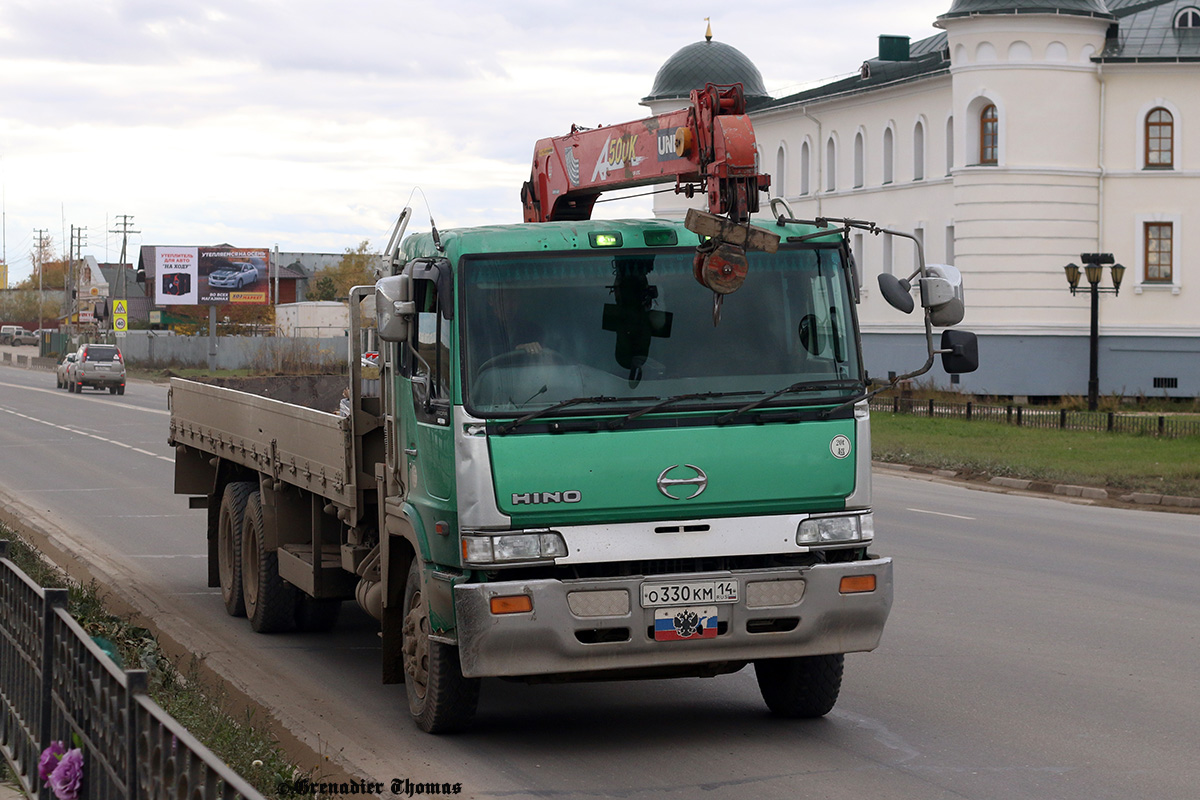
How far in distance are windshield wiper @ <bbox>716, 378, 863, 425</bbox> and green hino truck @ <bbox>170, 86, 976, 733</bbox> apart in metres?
0.01

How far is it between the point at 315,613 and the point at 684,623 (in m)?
4.63

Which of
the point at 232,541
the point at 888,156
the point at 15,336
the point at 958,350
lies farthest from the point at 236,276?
the point at 958,350

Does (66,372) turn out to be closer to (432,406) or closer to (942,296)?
(432,406)

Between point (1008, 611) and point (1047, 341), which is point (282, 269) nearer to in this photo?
point (1047, 341)

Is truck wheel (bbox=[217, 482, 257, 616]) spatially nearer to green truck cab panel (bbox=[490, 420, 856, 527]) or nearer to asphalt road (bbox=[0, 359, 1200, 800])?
asphalt road (bbox=[0, 359, 1200, 800])

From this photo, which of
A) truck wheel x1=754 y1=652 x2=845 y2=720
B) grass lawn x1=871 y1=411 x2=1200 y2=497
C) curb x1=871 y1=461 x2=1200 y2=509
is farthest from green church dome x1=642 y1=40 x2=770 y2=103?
truck wheel x1=754 y1=652 x2=845 y2=720

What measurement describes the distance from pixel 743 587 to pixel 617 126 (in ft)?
11.6

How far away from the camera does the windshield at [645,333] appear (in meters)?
7.36

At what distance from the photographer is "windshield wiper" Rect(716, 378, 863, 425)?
738 centimetres

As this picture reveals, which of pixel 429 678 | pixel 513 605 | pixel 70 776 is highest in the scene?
pixel 513 605

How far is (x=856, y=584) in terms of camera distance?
7547 millimetres

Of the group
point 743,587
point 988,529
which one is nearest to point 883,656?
point 743,587

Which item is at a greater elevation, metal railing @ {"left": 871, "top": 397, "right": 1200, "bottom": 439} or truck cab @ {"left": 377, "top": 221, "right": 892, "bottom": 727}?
truck cab @ {"left": 377, "top": 221, "right": 892, "bottom": 727}

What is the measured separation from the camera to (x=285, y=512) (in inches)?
422
